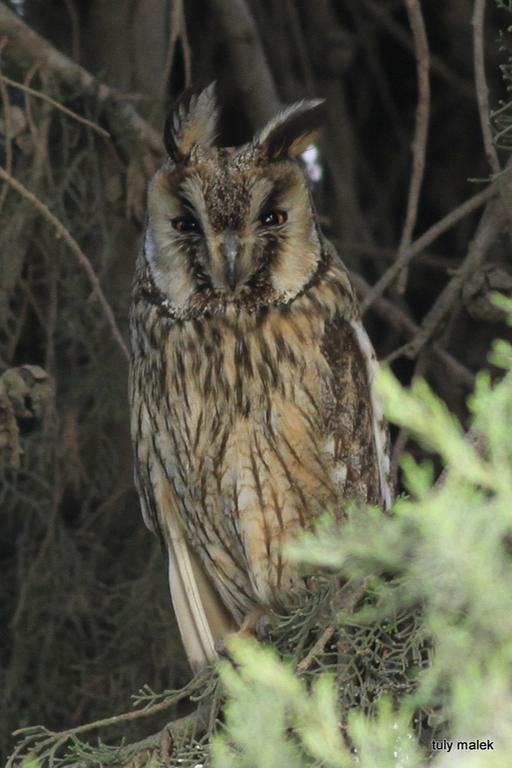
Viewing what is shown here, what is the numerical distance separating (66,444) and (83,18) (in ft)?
3.87

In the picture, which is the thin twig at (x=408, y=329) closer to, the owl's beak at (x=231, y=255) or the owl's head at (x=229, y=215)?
the owl's head at (x=229, y=215)

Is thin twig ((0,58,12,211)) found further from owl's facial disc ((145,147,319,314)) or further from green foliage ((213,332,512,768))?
green foliage ((213,332,512,768))

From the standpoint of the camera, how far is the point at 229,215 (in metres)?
2.40

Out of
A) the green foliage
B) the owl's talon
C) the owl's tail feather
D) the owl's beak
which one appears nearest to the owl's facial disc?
the owl's beak

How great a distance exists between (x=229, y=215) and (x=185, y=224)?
0.15 metres

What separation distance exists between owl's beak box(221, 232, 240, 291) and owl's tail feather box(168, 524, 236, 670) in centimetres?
60

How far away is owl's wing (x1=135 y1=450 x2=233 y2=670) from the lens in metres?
2.63

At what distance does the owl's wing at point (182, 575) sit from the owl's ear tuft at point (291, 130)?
2.19 ft

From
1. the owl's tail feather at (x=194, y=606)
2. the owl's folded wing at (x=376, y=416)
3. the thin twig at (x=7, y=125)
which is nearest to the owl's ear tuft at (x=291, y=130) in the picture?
the owl's folded wing at (x=376, y=416)

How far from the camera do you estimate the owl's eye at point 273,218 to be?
2.49 metres

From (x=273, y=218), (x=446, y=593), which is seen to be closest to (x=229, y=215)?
(x=273, y=218)

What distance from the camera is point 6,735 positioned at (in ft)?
9.66

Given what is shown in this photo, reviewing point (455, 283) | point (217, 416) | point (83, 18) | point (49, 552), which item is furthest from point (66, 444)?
point (83, 18)

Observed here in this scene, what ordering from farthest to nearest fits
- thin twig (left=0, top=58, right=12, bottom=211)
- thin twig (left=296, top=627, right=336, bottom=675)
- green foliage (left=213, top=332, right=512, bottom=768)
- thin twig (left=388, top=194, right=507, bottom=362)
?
thin twig (left=0, top=58, right=12, bottom=211), thin twig (left=388, top=194, right=507, bottom=362), thin twig (left=296, top=627, right=336, bottom=675), green foliage (left=213, top=332, right=512, bottom=768)
